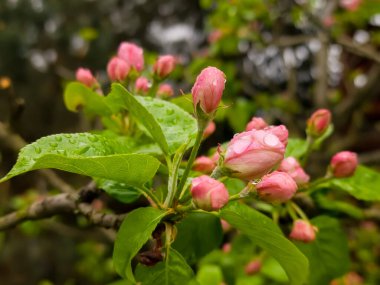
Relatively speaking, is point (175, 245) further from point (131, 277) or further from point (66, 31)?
point (66, 31)

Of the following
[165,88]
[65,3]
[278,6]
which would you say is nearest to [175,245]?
[165,88]

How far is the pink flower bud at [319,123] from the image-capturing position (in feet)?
3.67

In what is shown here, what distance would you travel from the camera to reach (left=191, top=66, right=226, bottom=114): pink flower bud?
0.72m

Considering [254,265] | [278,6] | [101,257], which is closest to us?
[254,265]

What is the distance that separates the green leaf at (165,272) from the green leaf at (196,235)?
18cm

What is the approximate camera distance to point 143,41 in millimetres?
8828

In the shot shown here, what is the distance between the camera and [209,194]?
69 centimetres

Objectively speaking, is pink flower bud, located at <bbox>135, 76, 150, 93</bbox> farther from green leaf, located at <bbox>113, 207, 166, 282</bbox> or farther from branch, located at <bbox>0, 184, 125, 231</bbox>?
green leaf, located at <bbox>113, 207, 166, 282</bbox>

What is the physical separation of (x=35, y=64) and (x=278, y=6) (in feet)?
19.5

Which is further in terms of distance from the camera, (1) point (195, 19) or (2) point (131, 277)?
(1) point (195, 19)

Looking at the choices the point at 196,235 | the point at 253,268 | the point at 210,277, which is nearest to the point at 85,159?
the point at 196,235

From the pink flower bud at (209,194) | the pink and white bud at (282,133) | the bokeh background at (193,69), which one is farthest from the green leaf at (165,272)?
the bokeh background at (193,69)

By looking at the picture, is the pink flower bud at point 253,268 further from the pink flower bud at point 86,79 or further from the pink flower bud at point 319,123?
the pink flower bud at point 86,79

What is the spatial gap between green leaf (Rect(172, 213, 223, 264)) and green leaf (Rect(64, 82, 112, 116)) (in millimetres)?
296
